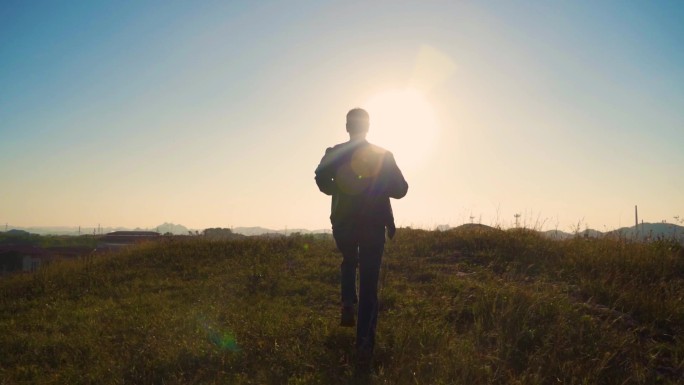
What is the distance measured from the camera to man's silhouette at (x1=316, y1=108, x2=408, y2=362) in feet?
13.5

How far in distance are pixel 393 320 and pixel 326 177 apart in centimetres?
206

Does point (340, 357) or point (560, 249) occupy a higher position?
point (560, 249)

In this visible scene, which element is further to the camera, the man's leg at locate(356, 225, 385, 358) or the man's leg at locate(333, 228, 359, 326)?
the man's leg at locate(333, 228, 359, 326)

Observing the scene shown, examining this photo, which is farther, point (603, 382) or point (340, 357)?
point (340, 357)

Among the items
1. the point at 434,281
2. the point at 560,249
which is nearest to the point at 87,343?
the point at 434,281

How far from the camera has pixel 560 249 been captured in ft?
27.6

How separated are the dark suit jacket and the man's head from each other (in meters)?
0.11

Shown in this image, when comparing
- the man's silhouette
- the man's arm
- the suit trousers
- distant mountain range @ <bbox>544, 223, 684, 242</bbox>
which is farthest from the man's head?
distant mountain range @ <bbox>544, 223, 684, 242</bbox>

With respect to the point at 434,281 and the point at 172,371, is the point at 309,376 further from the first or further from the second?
the point at 434,281

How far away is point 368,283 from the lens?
409 centimetres

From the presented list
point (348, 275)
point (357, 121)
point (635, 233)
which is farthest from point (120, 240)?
point (357, 121)

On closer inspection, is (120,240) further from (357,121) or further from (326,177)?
(357,121)

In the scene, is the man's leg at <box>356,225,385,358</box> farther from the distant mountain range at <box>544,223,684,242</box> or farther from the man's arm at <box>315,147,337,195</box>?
the distant mountain range at <box>544,223,684,242</box>

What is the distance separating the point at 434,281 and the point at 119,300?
208 inches
